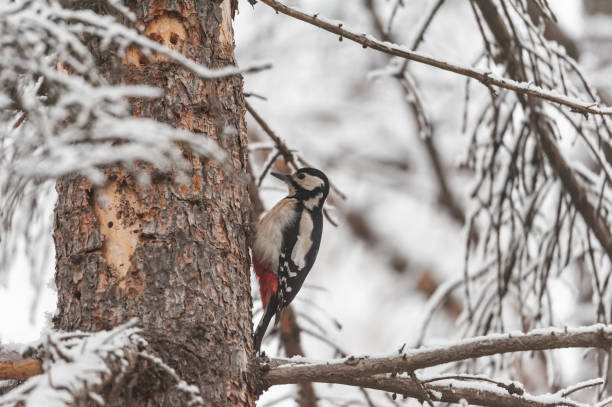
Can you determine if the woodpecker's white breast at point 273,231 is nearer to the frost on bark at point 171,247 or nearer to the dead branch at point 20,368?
the frost on bark at point 171,247

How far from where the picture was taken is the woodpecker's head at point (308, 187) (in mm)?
4433

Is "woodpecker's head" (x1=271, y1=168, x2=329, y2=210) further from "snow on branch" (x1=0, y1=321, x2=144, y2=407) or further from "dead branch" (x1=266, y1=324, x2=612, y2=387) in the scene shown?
"snow on branch" (x1=0, y1=321, x2=144, y2=407)

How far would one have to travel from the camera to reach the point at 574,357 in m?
8.17

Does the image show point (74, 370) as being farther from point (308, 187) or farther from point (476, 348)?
point (308, 187)

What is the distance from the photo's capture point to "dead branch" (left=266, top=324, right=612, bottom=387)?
230cm

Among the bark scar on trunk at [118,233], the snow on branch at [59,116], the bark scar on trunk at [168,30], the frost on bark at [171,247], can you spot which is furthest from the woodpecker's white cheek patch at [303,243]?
the snow on branch at [59,116]

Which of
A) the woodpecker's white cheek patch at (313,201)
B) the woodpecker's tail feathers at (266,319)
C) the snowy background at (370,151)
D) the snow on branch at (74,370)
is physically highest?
the snowy background at (370,151)

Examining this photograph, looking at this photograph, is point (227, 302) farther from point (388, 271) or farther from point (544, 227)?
point (388, 271)

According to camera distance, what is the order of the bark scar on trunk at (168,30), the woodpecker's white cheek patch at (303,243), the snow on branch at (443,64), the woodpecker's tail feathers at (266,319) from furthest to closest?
the woodpecker's white cheek patch at (303,243) → the woodpecker's tail feathers at (266,319) → the bark scar on trunk at (168,30) → the snow on branch at (443,64)

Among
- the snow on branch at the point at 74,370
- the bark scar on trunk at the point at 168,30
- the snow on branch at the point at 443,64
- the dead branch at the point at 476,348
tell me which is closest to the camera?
the snow on branch at the point at 74,370

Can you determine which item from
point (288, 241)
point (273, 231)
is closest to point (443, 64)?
point (273, 231)

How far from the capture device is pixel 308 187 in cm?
457

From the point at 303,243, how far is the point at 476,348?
2.23m

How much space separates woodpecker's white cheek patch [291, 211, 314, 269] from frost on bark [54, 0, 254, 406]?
1.50 metres
